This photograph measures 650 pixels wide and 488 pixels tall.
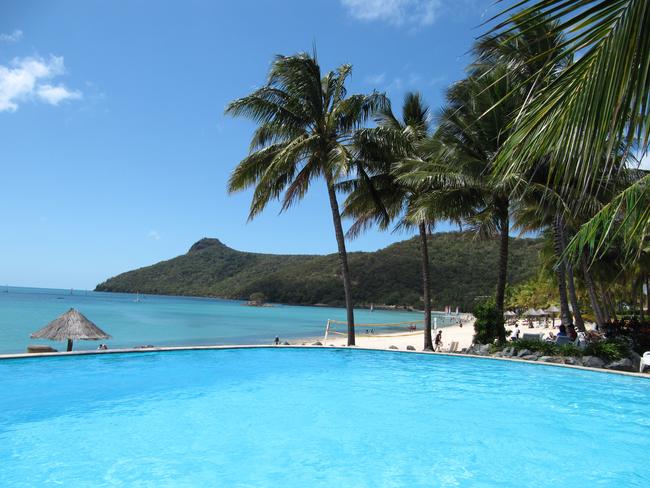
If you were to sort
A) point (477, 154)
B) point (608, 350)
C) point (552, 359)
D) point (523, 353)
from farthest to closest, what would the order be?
point (477, 154)
point (523, 353)
point (552, 359)
point (608, 350)

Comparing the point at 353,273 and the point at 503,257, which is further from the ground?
the point at 353,273

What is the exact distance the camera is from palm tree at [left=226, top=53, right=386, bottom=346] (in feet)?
47.0

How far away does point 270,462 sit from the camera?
556cm

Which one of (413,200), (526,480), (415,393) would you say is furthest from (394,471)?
(413,200)

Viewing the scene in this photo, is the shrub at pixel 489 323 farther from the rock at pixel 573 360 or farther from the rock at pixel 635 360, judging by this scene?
the rock at pixel 635 360

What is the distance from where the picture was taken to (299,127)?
15.0 meters

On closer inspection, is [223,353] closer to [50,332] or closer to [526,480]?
[50,332]

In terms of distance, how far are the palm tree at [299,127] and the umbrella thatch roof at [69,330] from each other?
5.92m

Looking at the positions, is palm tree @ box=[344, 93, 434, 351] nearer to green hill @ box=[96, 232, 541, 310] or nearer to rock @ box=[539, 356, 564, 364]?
rock @ box=[539, 356, 564, 364]

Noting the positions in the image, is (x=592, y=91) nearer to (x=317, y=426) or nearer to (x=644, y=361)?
(x=317, y=426)

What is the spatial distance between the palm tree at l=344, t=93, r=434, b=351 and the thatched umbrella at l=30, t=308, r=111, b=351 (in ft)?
29.3

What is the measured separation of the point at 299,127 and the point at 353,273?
83.5 metres

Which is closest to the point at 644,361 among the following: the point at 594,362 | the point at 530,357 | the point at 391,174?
the point at 594,362

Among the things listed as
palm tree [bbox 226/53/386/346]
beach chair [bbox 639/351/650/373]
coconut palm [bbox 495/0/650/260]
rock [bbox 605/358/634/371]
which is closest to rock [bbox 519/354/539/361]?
rock [bbox 605/358/634/371]
